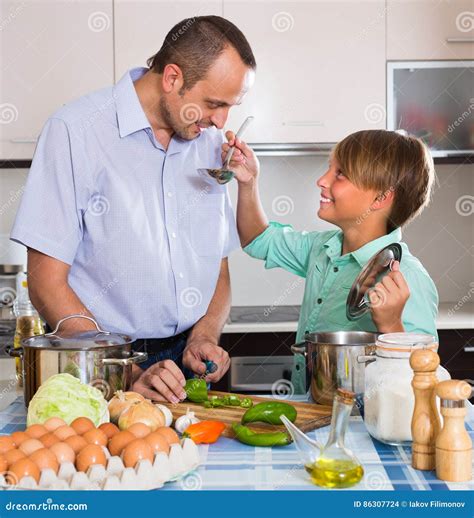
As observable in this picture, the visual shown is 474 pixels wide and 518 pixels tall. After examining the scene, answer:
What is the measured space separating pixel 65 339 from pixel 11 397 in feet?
1.67

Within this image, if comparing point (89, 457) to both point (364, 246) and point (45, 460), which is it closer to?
point (45, 460)

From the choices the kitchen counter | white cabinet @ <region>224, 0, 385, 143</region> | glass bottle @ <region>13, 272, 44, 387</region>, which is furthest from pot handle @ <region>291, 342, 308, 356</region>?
white cabinet @ <region>224, 0, 385, 143</region>

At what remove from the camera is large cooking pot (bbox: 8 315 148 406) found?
4.52 ft

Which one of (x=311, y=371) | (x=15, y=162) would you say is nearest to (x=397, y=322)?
(x=311, y=371)

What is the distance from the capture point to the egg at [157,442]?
1.11 m

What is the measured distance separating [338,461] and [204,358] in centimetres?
77

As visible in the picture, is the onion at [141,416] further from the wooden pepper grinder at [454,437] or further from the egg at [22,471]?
the wooden pepper grinder at [454,437]

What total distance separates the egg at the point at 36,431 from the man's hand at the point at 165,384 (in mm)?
398

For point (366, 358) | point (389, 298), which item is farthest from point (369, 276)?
point (366, 358)

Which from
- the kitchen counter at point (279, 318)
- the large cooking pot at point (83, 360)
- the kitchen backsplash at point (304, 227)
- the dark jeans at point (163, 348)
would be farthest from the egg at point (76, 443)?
the kitchen backsplash at point (304, 227)

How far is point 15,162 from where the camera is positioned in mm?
3387

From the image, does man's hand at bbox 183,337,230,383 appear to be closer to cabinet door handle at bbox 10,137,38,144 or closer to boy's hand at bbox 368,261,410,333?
boy's hand at bbox 368,261,410,333
